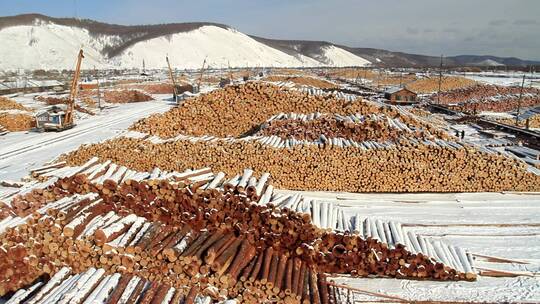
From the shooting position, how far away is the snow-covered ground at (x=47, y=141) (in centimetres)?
1587

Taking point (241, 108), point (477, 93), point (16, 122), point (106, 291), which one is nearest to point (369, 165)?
point (241, 108)

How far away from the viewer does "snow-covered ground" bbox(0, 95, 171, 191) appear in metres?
15.9

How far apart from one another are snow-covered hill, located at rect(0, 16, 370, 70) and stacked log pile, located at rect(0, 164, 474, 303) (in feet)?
321

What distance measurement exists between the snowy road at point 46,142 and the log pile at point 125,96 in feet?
39.5

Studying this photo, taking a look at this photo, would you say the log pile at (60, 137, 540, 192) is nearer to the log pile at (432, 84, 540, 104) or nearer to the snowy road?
→ the snowy road

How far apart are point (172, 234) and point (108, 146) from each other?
8.13 m

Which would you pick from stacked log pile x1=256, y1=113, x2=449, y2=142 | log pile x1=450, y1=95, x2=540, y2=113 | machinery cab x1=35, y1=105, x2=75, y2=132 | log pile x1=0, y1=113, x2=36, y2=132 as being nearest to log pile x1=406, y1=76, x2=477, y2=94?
log pile x1=450, y1=95, x2=540, y2=113

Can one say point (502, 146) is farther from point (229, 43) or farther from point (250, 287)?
point (229, 43)

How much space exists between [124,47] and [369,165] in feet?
438

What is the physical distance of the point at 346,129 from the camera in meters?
15.3

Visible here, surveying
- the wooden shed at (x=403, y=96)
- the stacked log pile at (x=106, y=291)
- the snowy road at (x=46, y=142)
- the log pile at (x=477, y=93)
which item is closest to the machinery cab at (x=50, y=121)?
the snowy road at (x=46, y=142)

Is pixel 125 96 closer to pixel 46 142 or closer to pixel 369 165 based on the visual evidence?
pixel 46 142

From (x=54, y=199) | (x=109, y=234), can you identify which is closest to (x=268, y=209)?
(x=109, y=234)

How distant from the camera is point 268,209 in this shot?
861 centimetres
